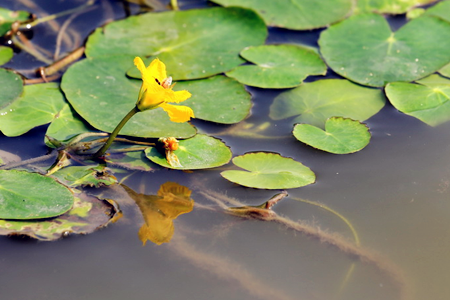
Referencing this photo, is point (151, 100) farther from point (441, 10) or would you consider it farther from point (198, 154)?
point (441, 10)

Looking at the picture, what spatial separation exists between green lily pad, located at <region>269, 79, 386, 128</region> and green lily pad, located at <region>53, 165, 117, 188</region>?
858 millimetres

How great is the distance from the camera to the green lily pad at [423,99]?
246 centimetres

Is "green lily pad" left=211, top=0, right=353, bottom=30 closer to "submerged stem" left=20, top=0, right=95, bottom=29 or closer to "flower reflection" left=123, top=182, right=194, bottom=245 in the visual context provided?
"submerged stem" left=20, top=0, right=95, bottom=29

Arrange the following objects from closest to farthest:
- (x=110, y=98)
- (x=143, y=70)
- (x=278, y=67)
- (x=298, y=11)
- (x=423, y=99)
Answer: (x=143, y=70), (x=110, y=98), (x=423, y=99), (x=278, y=67), (x=298, y=11)

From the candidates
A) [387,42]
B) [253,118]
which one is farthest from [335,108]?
[387,42]

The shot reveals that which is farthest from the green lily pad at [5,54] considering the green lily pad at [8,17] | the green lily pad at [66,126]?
the green lily pad at [66,126]

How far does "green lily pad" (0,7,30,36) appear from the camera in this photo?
2.96 meters

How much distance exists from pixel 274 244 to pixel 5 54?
6.16 ft

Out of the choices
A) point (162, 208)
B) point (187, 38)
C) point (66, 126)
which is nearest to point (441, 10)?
point (187, 38)

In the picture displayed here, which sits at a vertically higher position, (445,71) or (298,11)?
(298,11)

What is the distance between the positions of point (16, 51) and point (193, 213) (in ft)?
5.13

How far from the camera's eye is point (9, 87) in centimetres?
246

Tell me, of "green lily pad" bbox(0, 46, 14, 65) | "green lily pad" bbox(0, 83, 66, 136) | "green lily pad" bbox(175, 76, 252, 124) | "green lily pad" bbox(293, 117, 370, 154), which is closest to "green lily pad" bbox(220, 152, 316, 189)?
"green lily pad" bbox(293, 117, 370, 154)

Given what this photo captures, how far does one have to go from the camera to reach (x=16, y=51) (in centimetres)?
287
